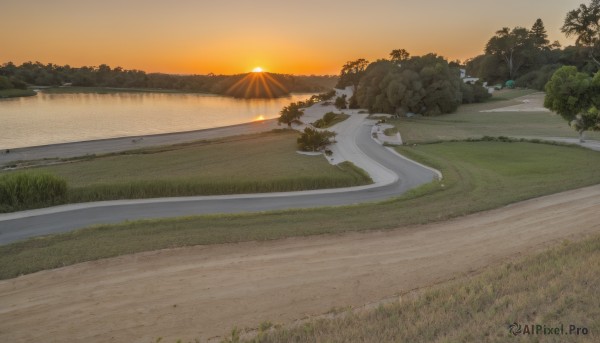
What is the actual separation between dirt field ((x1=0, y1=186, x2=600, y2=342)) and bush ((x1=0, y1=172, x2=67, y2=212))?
945cm

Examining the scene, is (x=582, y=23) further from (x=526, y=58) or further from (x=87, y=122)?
(x=87, y=122)

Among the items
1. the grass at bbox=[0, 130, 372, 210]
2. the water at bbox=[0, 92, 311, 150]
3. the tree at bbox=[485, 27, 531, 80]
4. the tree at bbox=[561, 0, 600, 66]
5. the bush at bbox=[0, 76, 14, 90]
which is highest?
the tree at bbox=[485, 27, 531, 80]

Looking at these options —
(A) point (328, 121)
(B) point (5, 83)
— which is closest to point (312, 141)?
(A) point (328, 121)

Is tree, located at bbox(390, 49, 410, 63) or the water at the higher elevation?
tree, located at bbox(390, 49, 410, 63)

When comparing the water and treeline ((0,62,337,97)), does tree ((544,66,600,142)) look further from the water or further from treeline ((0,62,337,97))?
treeline ((0,62,337,97))

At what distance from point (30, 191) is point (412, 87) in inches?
2274

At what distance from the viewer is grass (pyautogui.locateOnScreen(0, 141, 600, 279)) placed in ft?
44.5

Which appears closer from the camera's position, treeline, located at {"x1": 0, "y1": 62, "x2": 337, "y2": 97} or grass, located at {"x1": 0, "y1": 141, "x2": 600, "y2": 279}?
grass, located at {"x1": 0, "y1": 141, "x2": 600, "y2": 279}

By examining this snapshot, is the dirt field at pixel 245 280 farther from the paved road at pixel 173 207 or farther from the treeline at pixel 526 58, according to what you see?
the treeline at pixel 526 58

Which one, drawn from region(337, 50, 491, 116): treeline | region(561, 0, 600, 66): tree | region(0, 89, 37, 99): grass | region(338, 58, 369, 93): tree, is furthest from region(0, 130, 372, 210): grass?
region(0, 89, 37, 99): grass

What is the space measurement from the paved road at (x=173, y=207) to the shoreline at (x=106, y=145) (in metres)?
18.8

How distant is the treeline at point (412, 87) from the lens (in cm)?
6319

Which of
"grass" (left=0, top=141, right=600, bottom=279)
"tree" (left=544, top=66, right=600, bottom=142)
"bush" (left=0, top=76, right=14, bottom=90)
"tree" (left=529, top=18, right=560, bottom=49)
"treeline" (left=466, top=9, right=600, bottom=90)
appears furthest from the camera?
"tree" (left=529, top=18, right=560, bottom=49)

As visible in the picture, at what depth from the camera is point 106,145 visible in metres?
41.8
